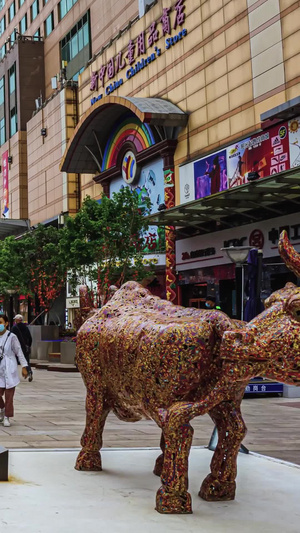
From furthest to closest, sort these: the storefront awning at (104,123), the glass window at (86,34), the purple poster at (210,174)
A: the glass window at (86,34) → the storefront awning at (104,123) → the purple poster at (210,174)

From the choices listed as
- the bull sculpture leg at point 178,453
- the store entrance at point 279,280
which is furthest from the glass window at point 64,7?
the bull sculpture leg at point 178,453

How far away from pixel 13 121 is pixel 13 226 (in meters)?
8.66

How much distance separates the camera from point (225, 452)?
5305mm

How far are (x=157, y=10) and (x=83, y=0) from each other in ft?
45.5

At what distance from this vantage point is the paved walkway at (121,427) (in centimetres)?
859

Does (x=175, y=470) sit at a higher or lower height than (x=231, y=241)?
lower

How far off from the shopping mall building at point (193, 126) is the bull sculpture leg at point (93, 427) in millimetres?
10638

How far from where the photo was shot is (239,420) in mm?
5289

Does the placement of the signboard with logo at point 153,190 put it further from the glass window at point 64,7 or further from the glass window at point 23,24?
the glass window at point 23,24

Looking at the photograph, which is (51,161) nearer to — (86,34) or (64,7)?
(86,34)

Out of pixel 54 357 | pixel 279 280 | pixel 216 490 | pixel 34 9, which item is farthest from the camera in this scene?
pixel 34 9

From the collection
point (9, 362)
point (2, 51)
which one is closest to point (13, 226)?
point (2, 51)

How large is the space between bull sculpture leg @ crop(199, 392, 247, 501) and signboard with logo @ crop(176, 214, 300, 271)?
50.9ft

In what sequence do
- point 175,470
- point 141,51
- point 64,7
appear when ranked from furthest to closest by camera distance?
point 64,7 → point 141,51 → point 175,470
